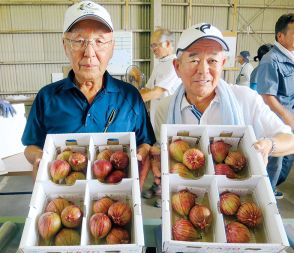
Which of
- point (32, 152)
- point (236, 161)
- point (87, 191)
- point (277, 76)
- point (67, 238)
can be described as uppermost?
point (277, 76)

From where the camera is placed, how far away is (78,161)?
0.91 metres

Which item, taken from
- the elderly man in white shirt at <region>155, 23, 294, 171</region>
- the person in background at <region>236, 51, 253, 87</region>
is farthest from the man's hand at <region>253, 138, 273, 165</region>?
the person in background at <region>236, 51, 253, 87</region>

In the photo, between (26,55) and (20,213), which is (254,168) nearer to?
(20,213)

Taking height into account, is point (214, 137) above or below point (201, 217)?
above

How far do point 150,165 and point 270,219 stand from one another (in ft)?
1.54

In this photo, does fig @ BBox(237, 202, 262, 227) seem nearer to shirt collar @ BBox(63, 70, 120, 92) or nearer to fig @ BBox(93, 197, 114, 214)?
fig @ BBox(93, 197, 114, 214)

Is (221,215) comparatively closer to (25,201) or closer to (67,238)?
(67,238)

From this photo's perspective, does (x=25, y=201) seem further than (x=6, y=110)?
Yes

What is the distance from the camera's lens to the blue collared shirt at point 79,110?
3.89ft

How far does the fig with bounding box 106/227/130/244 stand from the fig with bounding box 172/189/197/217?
15 centimetres

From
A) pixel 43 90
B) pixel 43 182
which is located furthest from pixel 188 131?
pixel 43 90

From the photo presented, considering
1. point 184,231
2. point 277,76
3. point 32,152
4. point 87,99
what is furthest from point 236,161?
point 277,76

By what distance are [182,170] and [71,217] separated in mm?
342

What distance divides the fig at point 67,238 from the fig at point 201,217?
29cm
